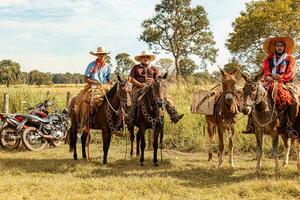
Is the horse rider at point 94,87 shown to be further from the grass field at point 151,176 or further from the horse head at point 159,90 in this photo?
the horse head at point 159,90

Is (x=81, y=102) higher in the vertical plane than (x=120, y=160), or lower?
higher

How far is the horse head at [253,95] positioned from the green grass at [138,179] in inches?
59.1

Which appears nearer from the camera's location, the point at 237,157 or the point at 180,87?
the point at 237,157

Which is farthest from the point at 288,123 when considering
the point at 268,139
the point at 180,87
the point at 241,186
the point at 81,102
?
the point at 180,87

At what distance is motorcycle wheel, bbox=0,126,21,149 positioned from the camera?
532 inches

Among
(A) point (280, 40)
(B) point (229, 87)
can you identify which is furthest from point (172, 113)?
(A) point (280, 40)

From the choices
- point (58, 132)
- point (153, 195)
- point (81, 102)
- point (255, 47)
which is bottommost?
point (153, 195)

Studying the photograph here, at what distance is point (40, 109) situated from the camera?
1452cm

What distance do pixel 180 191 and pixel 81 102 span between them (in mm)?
4721

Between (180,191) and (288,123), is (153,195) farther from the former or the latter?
(288,123)

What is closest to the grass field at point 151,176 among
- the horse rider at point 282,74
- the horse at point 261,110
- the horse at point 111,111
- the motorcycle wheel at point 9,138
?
the motorcycle wheel at point 9,138

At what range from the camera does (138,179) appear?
8578 mm

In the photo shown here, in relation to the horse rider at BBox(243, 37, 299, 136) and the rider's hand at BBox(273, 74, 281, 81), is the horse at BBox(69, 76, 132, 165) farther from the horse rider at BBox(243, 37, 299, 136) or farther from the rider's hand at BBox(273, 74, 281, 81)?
the rider's hand at BBox(273, 74, 281, 81)

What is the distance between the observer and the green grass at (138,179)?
24.4 ft
